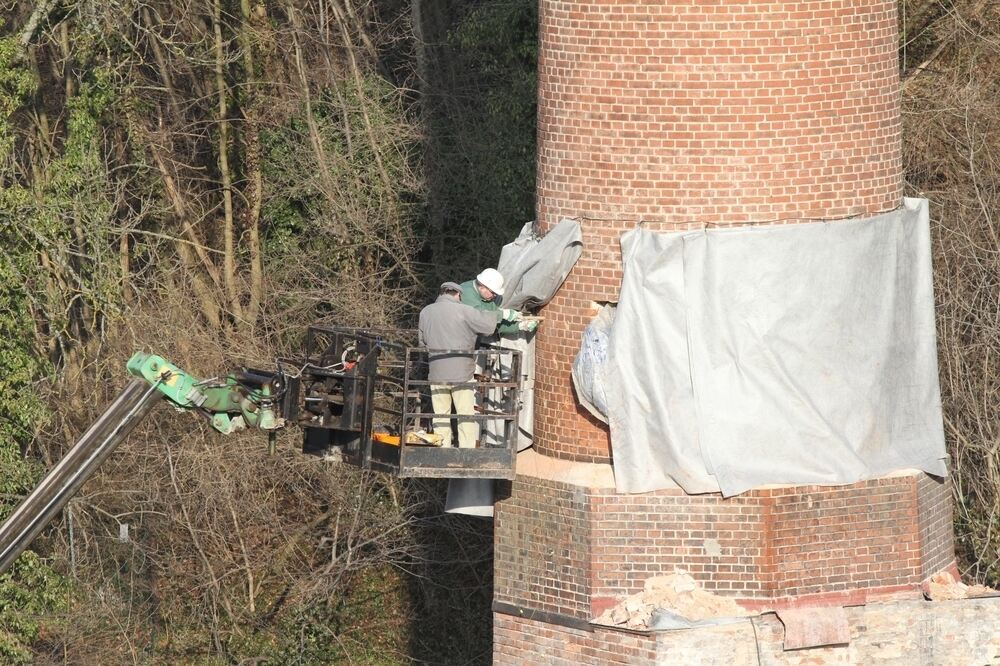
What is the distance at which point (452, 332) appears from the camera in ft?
46.6

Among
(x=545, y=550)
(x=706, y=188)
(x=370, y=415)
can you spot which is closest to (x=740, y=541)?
(x=545, y=550)

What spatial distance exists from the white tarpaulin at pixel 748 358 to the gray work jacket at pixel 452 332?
3.93 feet

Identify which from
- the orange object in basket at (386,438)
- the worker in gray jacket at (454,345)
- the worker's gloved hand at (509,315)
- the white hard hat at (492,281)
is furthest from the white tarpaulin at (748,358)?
the orange object in basket at (386,438)

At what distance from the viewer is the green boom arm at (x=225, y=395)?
43.4 ft

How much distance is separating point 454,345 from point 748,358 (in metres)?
2.44

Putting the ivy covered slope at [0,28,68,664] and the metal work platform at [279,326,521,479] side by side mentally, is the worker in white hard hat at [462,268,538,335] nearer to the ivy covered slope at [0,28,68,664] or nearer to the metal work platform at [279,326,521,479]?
the metal work platform at [279,326,521,479]

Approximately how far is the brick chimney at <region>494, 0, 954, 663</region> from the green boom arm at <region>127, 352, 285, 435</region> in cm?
229

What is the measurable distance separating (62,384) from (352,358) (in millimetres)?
11909

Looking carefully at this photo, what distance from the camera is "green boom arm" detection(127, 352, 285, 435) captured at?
13.2 metres

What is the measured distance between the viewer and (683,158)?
43.8 ft

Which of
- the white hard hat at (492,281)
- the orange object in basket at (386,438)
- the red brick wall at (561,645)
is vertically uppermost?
the white hard hat at (492,281)

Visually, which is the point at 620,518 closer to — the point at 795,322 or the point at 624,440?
the point at 624,440

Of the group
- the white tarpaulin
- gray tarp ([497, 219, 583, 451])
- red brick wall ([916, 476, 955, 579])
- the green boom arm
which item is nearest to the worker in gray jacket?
gray tarp ([497, 219, 583, 451])

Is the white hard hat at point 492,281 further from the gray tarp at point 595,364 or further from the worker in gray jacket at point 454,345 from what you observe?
the gray tarp at point 595,364
